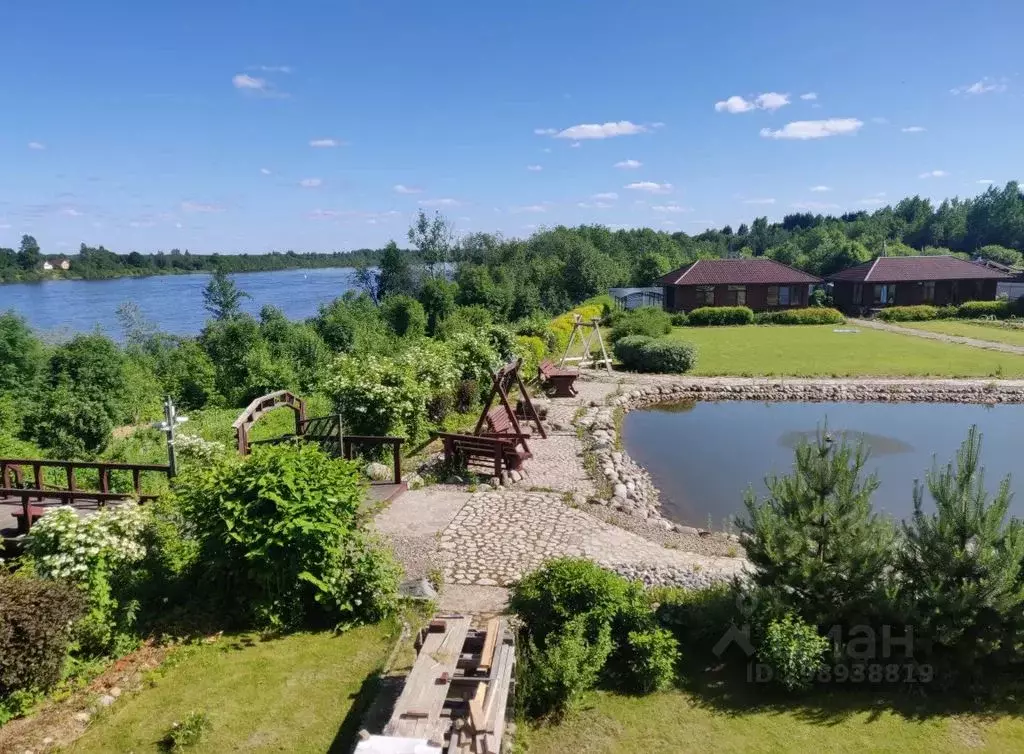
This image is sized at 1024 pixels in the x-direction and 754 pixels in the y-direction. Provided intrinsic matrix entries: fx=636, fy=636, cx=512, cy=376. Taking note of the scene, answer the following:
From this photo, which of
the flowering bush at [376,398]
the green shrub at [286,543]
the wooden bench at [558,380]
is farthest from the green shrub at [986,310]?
the green shrub at [286,543]

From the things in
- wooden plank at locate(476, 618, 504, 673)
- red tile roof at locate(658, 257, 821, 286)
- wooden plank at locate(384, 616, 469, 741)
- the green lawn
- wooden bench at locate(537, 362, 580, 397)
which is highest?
red tile roof at locate(658, 257, 821, 286)

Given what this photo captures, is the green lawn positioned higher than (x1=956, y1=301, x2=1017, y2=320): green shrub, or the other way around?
(x1=956, y1=301, x2=1017, y2=320): green shrub

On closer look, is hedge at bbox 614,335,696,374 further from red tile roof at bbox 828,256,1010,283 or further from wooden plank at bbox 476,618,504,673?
red tile roof at bbox 828,256,1010,283

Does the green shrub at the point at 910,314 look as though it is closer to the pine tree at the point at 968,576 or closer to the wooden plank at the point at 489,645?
the pine tree at the point at 968,576

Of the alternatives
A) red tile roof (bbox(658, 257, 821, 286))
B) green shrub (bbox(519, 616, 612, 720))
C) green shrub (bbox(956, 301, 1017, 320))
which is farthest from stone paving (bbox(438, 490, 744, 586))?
green shrub (bbox(956, 301, 1017, 320))

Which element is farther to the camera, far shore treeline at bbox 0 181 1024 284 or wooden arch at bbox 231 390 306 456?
far shore treeline at bbox 0 181 1024 284

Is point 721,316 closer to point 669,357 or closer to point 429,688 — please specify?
point 669,357

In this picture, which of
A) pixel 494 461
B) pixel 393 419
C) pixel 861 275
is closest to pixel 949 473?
pixel 494 461

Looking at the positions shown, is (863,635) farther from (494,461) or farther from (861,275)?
(861,275)
